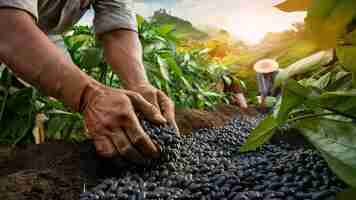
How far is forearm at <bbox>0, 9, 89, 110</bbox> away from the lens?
3.59ft

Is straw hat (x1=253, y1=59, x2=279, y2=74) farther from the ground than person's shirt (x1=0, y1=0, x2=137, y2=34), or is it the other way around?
person's shirt (x1=0, y1=0, x2=137, y2=34)

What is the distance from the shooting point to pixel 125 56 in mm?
1604

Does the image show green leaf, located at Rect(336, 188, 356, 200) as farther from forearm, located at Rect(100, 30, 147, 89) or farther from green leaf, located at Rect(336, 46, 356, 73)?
forearm, located at Rect(100, 30, 147, 89)

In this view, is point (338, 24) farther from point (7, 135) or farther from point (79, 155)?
point (7, 135)

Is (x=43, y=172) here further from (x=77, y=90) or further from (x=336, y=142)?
(x=336, y=142)

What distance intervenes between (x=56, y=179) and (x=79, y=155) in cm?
25

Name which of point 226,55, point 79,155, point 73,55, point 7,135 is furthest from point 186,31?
point 79,155

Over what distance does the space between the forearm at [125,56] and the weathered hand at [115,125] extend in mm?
422

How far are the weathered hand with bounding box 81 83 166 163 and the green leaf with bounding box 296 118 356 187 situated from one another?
530mm

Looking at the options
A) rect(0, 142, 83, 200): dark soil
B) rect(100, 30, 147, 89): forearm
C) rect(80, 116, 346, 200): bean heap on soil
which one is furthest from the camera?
rect(100, 30, 147, 89): forearm

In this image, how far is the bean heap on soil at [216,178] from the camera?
2.72ft

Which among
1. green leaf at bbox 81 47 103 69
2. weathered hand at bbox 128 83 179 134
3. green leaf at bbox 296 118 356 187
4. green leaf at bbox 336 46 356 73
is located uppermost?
green leaf at bbox 336 46 356 73

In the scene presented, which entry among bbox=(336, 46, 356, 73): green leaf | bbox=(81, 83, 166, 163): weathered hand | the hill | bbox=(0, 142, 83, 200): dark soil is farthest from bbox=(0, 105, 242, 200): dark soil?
the hill

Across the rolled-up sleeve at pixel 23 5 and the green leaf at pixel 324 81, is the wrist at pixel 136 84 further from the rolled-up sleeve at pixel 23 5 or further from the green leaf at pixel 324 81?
the green leaf at pixel 324 81
